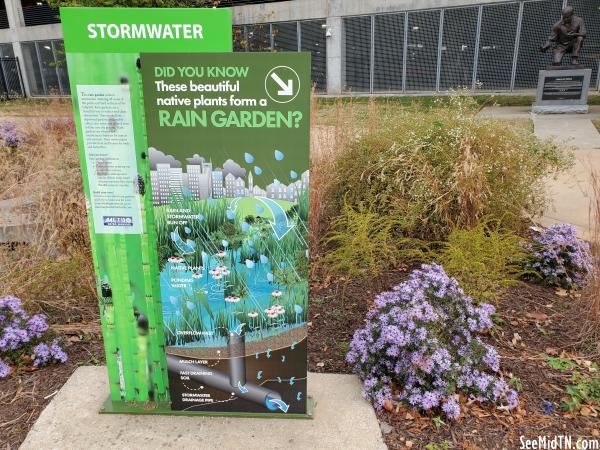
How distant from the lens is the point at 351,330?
11.1 ft

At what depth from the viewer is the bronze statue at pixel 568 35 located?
45.8 ft

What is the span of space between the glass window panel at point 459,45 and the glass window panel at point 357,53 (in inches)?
133

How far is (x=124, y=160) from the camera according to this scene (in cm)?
218

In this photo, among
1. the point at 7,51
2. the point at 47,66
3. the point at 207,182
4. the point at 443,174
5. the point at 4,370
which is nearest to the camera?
the point at 207,182

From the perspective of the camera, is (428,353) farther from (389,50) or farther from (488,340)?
(389,50)

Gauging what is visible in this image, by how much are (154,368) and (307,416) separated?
812mm

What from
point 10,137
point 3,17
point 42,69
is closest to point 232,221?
point 10,137

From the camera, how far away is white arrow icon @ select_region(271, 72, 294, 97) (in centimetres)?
200

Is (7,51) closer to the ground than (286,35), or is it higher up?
higher up

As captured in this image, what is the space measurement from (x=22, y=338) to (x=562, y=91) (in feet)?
50.9

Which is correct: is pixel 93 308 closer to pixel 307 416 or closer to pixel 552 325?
pixel 307 416

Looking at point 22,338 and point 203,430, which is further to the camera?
point 22,338

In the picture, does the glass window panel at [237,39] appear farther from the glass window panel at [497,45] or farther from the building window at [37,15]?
the building window at [37,15]

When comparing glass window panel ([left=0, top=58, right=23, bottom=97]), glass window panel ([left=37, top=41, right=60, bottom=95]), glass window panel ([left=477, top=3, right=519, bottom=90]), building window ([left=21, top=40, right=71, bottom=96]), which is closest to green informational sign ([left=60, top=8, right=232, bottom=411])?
glass window panel ([left=477, top=3, right=519, bottom=90])
